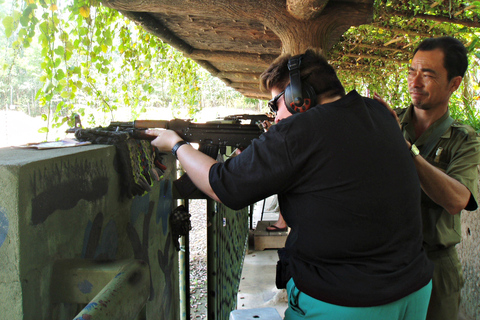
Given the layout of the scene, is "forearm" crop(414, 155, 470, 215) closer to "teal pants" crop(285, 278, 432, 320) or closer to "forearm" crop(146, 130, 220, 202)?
"teal pants" crop(285, 278, 432, 320)

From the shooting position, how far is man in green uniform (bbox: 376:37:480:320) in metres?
1.72

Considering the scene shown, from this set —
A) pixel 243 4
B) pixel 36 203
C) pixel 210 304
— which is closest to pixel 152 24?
pixel 243 4

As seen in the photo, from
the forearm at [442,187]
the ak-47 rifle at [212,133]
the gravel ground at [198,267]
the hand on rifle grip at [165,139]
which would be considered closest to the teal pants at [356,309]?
the forearm at [442,187]

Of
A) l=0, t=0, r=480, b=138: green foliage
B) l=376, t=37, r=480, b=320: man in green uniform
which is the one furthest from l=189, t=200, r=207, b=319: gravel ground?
l=376, t=37, r=480, b=320: man in green uniform

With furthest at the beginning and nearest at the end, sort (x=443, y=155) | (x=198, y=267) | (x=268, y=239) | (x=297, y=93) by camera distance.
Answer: (x=198, y=267) < (x=268, y=239) < (x=443, y=155) < (x=297, y=93)

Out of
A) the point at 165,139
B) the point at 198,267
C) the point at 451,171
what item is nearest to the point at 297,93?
the point at 165,139

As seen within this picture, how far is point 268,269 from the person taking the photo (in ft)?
15.7

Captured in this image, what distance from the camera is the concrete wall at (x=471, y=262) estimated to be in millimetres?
3008

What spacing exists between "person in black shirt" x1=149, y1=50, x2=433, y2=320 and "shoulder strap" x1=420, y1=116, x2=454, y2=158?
25.5 inches

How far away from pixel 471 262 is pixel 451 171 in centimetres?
191

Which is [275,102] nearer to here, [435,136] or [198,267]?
[435,136]

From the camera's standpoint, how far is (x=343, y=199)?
1.21 metres

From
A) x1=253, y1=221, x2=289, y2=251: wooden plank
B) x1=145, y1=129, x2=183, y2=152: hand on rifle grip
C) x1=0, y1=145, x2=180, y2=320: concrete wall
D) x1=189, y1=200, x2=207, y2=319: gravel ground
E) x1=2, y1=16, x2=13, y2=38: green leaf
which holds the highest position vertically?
x1=2, y1=16, x2=13, y2=38: green leaf

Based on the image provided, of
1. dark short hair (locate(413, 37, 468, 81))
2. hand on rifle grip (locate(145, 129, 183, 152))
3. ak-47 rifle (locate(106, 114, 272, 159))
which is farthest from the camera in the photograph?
ak-47 rifle (locate(106, 114, 272, 159))
